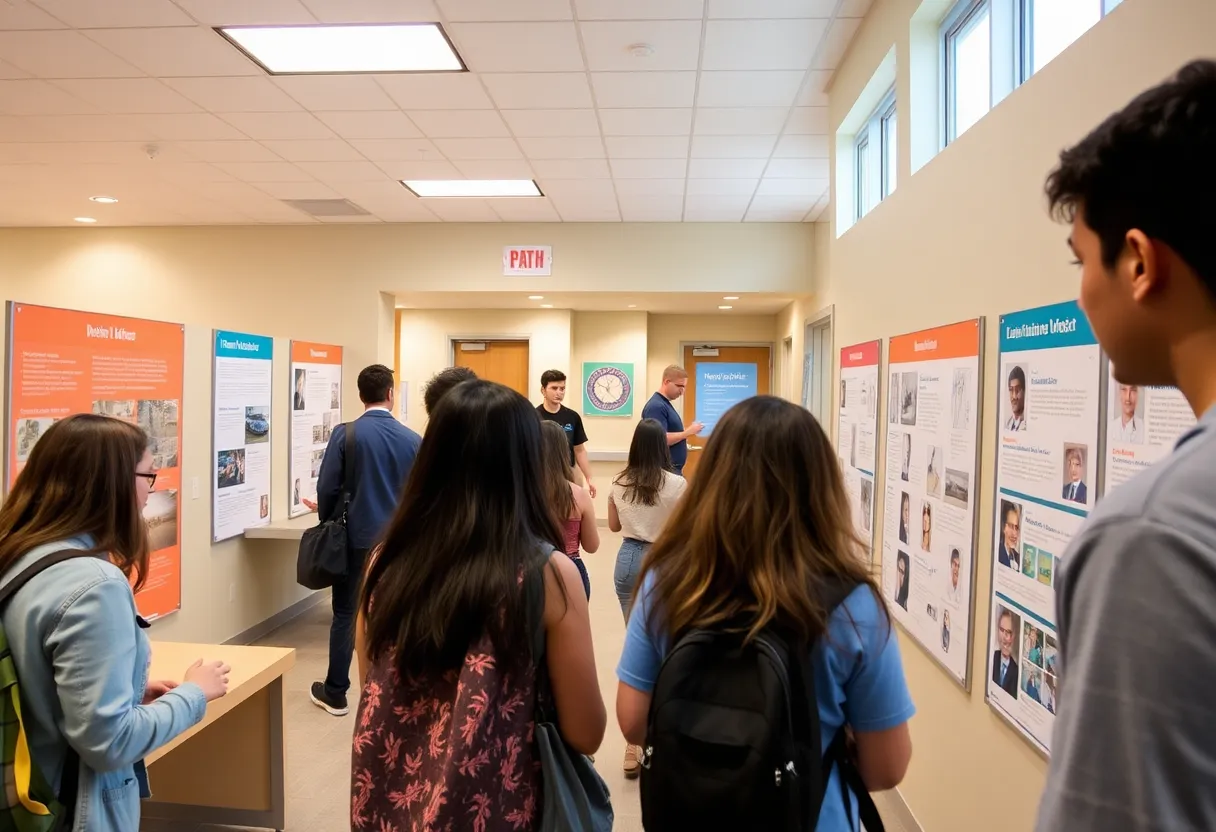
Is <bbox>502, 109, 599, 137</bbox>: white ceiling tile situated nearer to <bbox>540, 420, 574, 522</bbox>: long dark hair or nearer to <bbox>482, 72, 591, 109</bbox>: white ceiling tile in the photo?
<bbox>482, 72, 591, 109</bbox>: white ceiling tile

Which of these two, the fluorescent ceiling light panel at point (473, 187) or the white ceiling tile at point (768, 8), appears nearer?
the white ceiling tile at point (768, 8)

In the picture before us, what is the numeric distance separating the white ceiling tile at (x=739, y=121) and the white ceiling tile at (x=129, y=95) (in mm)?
2902

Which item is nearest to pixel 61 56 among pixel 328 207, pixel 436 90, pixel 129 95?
pixel 129 95

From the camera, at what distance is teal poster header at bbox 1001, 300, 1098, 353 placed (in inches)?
61.8

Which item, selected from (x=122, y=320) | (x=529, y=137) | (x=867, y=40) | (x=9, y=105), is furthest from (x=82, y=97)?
(x=867, y=40)

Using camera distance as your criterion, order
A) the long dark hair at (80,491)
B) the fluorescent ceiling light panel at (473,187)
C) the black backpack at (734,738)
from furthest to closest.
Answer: the fluorescent ceiling light panel at (473,187) < the long dark hair at (80,491) < the black backpack at (734,738)

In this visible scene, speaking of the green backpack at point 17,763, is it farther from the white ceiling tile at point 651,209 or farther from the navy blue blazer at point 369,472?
the white ceiling tile at point 651,209

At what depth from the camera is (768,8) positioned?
3105 mm

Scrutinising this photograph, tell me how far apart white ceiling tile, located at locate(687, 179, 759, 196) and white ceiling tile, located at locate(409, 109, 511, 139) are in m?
1.63

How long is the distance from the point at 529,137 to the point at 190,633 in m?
3.52

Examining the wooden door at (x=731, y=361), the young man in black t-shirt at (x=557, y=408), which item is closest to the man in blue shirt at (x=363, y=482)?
the young man in black t-shirt at (x=557, y=408)

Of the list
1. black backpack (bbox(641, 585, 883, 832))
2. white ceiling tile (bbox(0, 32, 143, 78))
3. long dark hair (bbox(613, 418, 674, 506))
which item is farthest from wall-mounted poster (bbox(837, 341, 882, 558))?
white ceiling tile (bbox(0, 32, 143, 78))

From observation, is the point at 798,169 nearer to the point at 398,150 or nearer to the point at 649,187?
the point at 649,187

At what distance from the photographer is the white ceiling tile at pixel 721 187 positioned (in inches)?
217
